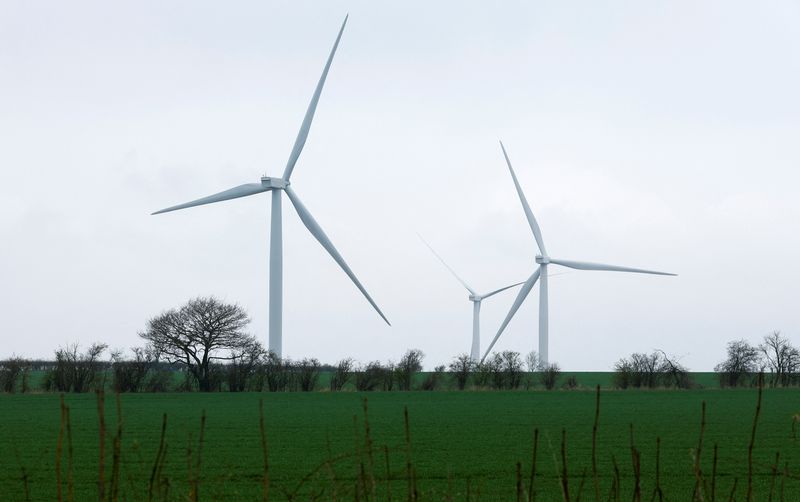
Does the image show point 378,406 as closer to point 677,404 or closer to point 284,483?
point 677,404

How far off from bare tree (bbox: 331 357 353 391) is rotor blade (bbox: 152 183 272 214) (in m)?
12.9

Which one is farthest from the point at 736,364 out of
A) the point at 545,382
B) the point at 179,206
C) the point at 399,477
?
the point at 399,477

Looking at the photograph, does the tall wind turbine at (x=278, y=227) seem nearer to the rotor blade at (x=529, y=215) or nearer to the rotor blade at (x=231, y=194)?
the rotor blade at (x=231, y=194)

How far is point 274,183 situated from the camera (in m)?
56.9

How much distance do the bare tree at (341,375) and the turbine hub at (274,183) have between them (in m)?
12.7

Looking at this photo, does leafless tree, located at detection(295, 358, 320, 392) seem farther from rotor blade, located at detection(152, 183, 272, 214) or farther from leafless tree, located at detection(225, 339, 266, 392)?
rotor blade, located at detection(152, 183, 272, 214)

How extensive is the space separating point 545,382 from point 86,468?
5203cm

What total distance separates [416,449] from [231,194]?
123 feet

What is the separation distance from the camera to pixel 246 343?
70062 mm

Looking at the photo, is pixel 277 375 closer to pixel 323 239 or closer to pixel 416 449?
pixel 323 239

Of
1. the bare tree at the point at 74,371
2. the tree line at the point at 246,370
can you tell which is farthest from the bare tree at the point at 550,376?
the bare tree at the point at 74,371

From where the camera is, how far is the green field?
14.6m

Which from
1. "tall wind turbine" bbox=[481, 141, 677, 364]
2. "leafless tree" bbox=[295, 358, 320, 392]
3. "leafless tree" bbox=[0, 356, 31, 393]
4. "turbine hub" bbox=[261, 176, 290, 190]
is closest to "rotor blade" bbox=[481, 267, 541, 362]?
"tall wind turbine" bbox=[481, 141, 677, 364]

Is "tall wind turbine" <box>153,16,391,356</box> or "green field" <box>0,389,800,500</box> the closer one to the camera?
"green field" <box>0,389,800,500</box>
